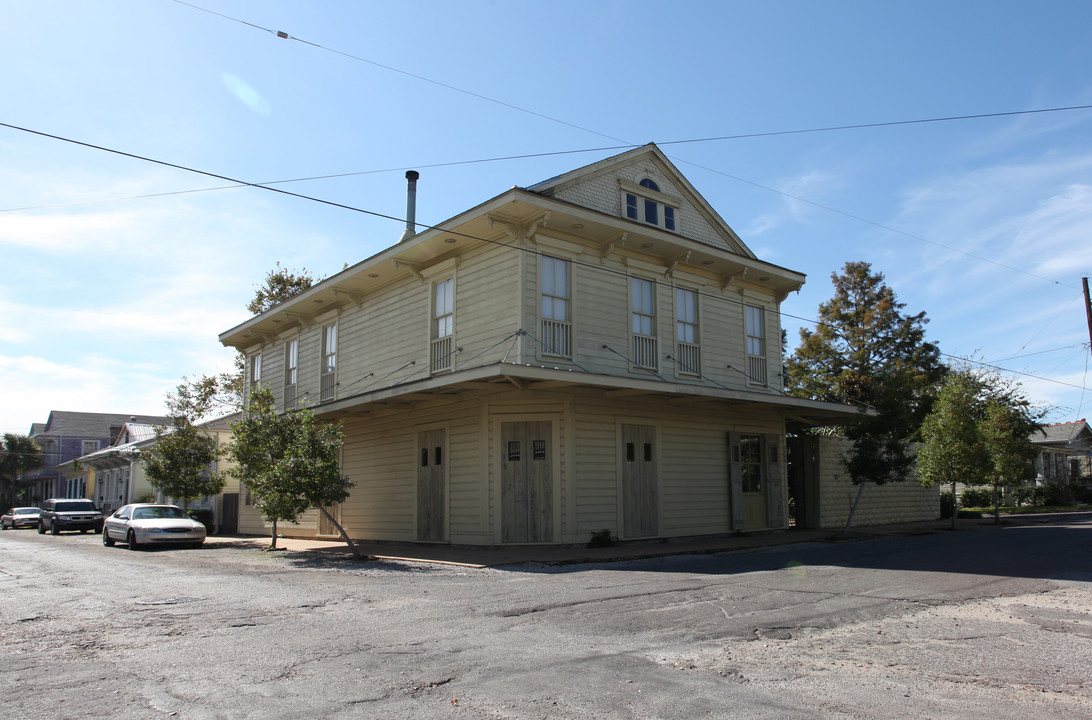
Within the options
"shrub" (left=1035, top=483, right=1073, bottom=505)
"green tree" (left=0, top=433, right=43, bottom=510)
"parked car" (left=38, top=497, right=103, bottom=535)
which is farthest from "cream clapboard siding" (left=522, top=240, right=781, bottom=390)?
"green tree" (left=0, top=433, right=43, bottom=510)

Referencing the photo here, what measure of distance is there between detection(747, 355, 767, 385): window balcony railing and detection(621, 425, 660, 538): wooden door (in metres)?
4.40

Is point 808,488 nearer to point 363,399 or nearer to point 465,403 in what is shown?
point 465,403

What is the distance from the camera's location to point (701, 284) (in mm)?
19688

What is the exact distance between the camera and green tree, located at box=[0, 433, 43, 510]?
61.8 m

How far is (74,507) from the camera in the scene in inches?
1400

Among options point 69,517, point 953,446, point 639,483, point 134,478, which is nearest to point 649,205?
point 639,483

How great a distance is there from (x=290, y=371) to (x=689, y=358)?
13553 millimetres

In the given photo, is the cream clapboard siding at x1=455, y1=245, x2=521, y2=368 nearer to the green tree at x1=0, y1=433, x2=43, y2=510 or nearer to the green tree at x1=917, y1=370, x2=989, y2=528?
Result: the green tree at x1=917, y1=370, x2=989, y2=528

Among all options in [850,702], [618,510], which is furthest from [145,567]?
[850,702]

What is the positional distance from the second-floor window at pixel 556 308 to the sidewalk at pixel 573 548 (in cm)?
419

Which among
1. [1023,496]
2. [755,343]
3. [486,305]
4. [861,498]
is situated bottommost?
[1023,496]

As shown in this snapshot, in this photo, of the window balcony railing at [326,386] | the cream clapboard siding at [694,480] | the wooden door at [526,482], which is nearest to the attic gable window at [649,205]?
the cream clapboard siding at [694,480]

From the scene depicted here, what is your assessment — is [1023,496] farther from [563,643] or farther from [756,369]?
[563,643]

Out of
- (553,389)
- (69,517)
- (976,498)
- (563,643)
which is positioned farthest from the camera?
(976,498)
